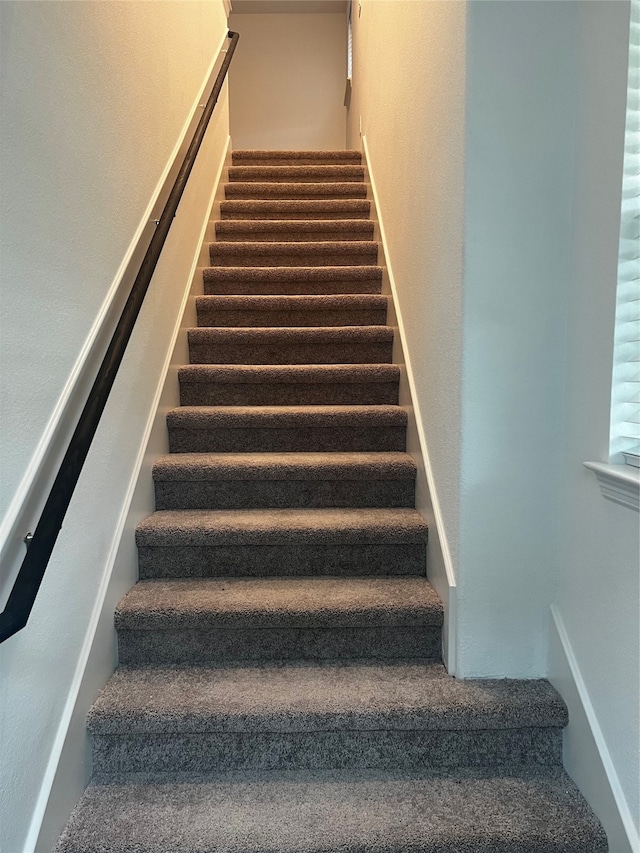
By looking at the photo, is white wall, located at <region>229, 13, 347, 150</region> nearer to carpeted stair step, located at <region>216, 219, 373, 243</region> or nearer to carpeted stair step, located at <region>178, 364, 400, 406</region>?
carpeted stair step, located at <region>216, 219, 373, 243</region>

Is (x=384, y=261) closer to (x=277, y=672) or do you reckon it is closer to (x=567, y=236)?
(x=567, y=236)

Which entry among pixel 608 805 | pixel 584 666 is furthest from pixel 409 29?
pixel 608 805

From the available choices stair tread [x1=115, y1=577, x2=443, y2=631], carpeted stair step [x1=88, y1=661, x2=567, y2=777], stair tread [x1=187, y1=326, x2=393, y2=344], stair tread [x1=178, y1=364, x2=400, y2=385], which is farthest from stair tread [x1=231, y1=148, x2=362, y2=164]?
carpeted stair step [x1=88, y1=661, x2=567, y2=777]

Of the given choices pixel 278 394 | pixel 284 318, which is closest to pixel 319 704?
pixel 278 394

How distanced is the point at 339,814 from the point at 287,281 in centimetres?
241

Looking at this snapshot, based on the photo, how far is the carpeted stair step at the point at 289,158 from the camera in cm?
436

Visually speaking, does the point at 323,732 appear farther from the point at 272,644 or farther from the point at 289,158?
the point at 289,158

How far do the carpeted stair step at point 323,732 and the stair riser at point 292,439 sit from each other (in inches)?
40.2

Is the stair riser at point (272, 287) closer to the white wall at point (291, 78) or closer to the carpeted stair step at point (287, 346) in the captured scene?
the carpeted stair step at point (287, 346)

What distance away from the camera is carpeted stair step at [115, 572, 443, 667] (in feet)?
5.32

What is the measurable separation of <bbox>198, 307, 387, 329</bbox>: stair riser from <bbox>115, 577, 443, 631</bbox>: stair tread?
4.95 ft

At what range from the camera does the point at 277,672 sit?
1.59 meters

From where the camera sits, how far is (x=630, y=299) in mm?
1226

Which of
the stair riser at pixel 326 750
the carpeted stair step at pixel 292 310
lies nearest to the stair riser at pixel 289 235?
the carpeted stair step at pixel 292 310
